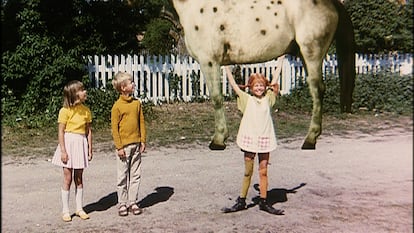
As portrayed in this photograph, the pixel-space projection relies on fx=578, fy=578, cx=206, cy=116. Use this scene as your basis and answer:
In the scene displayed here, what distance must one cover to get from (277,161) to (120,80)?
145cm

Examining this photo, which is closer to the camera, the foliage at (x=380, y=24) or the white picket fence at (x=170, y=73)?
the foliage at (x=380, y=24)

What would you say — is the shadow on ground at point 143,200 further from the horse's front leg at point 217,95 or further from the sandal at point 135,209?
the horse's front leg at point 217,95

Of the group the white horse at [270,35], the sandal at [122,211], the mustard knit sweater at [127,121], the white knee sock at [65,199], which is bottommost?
the sandal at [122,211]

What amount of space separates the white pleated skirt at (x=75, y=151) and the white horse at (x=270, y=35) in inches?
44.9

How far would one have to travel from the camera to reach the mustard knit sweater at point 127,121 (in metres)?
2.92

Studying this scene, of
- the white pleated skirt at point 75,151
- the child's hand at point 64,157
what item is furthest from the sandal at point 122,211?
the child's hand at point 64,157

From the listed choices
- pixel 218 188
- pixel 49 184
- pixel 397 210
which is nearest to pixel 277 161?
pixel 218 188

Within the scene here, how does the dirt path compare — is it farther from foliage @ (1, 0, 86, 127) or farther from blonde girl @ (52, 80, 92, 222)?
foliage @ (1, 0, 86, 127)

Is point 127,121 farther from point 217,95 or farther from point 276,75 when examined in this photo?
point 276,75

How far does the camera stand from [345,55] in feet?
7.49

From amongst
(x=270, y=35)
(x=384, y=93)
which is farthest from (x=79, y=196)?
(x=384, y=93)

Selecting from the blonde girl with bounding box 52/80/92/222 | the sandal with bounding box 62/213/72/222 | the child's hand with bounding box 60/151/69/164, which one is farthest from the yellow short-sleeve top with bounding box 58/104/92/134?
the sandal with bounding box 62/213/72/222

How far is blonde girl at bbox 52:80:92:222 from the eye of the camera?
2.88 m

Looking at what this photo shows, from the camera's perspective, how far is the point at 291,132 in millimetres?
2732
